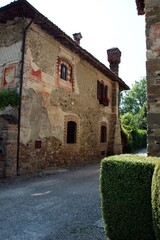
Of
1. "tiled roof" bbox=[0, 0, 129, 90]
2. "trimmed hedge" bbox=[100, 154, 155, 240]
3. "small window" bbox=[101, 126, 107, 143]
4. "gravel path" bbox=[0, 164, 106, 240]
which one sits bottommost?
"gravel path" bbox=[0, 164, 106, 240]

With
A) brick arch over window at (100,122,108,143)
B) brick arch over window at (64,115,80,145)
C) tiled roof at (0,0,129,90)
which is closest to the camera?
tiled roof at (0,0,129,90)

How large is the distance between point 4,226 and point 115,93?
13.5 meters

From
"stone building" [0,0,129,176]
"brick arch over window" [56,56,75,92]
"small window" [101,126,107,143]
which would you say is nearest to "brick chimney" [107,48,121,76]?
"stone building" [0,0,129,176]

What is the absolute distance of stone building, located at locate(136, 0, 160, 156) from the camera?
4.81 meters

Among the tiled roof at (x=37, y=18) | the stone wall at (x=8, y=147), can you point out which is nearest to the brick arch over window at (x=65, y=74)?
the tiled roof at (x=37, y=18)

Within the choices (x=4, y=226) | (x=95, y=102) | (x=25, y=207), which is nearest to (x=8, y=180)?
(x=25, y=207)

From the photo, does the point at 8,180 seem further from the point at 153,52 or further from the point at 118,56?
the point at 118,56

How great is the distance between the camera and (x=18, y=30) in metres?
9.30

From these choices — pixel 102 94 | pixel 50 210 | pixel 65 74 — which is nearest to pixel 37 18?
pixel 65 74

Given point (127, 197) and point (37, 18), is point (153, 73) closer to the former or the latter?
point (127, 197)

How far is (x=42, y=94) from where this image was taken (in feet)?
31.8

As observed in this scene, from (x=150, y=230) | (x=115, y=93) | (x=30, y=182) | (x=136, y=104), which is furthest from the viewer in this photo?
(x=136, y=104)

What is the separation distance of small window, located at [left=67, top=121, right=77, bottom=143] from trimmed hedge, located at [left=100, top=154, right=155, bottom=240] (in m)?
8.44

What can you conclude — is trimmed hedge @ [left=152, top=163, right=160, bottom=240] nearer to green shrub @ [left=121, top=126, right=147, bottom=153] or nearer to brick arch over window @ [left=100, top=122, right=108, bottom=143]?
brick arch over window @ [left=100, top=122, right=108, bottom=143]
